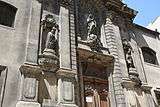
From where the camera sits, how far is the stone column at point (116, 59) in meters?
12.1

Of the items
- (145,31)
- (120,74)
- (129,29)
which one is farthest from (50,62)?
(145,31)

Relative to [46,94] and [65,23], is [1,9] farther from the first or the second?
[46,94]

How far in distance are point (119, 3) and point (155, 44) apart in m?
3.88

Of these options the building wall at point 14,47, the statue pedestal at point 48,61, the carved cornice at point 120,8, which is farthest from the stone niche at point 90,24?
the building wall at point 14,47

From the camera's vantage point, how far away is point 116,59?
43.5ft

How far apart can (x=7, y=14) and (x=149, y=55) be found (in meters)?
9.39

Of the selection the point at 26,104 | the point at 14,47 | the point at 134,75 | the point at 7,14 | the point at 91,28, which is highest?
the point at 91,28

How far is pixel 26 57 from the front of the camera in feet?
32.7

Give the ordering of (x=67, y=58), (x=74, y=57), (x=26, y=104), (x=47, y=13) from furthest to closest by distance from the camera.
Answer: (x=47, y=13)
(x=74, y=57)
(x=67, y=58)
(x=26, y=104)

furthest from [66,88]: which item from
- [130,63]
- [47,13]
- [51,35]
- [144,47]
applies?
[144,47]

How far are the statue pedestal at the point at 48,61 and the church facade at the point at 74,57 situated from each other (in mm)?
20

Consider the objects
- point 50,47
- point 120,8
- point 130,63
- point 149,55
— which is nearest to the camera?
point 50,47

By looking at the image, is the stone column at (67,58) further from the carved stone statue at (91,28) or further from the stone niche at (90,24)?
the carved stone statue at (91,28)

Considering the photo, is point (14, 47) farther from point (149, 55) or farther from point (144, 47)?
point (149, 55)
